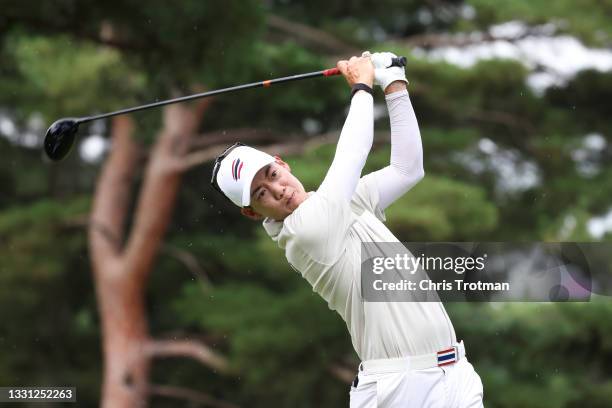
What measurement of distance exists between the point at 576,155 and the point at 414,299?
897cm

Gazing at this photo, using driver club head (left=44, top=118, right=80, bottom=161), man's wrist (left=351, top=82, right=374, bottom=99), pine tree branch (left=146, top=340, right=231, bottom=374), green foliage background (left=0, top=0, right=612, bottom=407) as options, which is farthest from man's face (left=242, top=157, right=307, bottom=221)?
pine tree branch (left=146, top=340, right=231, bottom=374)

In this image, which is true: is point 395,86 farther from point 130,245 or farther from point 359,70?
point 130,245

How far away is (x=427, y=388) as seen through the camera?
9.78 feet

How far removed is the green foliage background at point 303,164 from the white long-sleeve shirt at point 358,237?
431cm

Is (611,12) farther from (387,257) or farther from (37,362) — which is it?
(37,362)

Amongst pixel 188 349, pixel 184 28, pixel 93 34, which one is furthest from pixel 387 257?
pixel 188 349

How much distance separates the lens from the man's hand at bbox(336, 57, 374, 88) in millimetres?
3076

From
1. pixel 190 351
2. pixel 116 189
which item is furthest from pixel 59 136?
pixel 116 189

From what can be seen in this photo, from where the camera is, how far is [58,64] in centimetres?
1296

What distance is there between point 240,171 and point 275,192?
4.9 inches

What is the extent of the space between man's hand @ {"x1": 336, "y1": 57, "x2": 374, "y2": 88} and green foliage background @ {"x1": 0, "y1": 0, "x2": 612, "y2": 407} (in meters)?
4.24

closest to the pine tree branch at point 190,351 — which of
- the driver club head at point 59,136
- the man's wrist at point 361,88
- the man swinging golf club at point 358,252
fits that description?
the driver club head at point 59,136

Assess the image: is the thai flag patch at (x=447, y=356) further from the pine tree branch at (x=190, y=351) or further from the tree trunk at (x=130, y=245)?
the tree trunk at (x=130, y=245)

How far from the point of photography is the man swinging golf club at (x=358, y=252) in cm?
288
